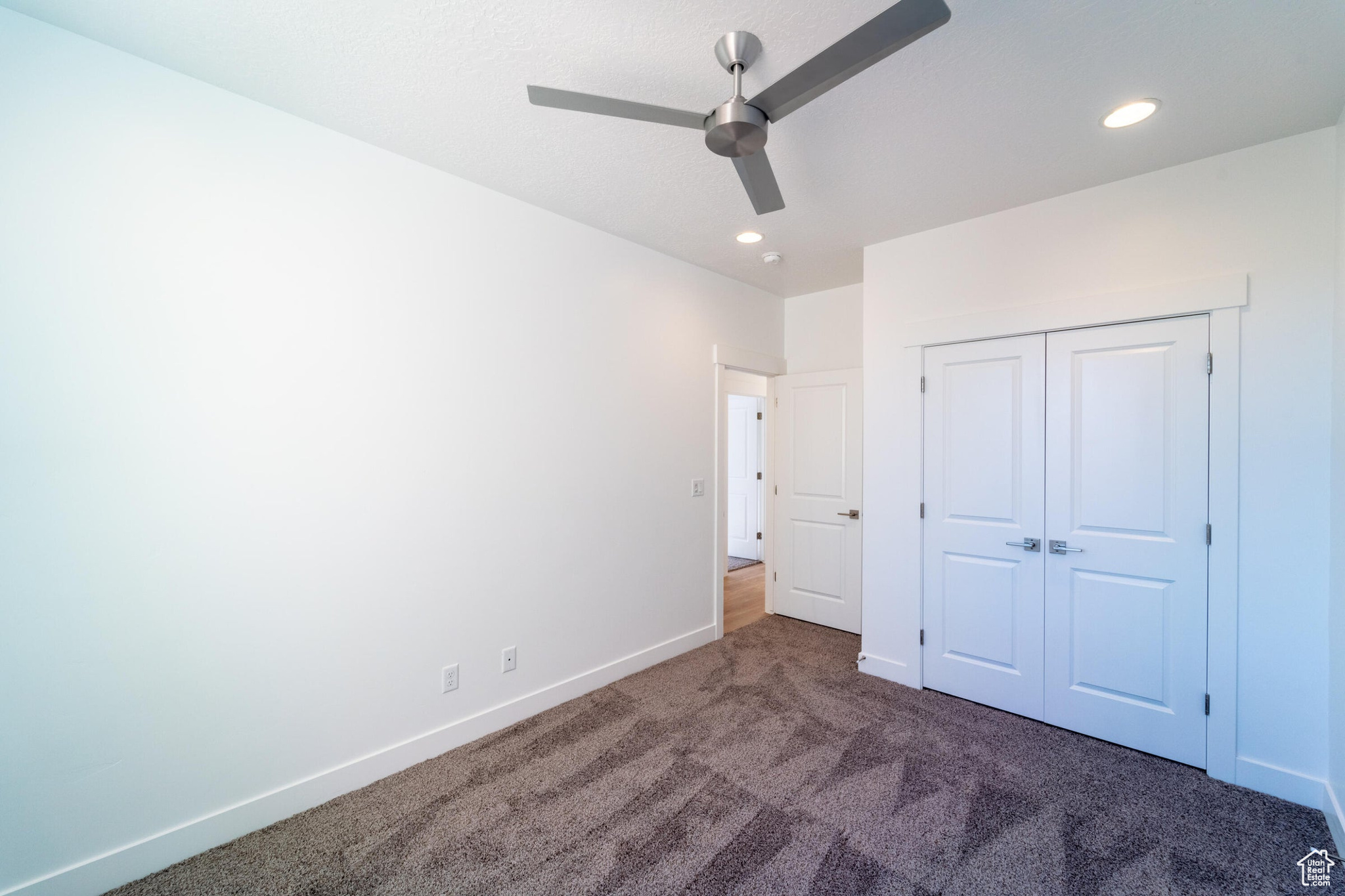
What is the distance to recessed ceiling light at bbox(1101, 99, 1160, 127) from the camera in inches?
75.2

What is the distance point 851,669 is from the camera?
11.0 feet

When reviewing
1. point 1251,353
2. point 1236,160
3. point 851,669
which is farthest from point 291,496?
point 1236,160

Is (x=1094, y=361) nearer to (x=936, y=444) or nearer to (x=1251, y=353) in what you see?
(x=1251, y=353)

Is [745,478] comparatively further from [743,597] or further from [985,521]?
[985,521]

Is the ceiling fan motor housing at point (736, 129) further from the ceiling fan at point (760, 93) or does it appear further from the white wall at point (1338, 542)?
the white wall at point (1338, 542)

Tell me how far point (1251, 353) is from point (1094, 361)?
0.52 m

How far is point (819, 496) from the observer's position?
13.8 ft

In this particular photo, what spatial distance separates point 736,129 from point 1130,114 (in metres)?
1.64

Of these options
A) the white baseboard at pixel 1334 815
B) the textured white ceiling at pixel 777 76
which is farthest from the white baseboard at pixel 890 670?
the textured white ceiling at pixel 777 76

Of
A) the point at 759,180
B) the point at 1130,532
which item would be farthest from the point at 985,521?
the point at 759,180

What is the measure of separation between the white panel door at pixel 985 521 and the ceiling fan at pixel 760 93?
1.78 metres

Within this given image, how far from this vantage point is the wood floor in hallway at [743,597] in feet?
14.3

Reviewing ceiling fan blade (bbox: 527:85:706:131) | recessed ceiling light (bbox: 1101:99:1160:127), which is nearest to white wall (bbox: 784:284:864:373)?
recessed ceiling light (bbox: 1101:99:1160:127)

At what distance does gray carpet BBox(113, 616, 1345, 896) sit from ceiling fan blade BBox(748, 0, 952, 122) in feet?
7.93
